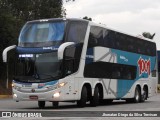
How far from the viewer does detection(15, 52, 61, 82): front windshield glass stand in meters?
21.8

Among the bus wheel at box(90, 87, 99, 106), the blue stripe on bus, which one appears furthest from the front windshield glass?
the bus wheel at box(90, 87, 99, 106)

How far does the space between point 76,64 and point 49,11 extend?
27.1 metres

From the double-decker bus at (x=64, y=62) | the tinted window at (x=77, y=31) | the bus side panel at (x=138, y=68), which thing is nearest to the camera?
the double-decker bus at (x=64, y=62)

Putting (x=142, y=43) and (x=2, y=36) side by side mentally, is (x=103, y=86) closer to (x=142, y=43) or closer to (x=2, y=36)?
(x=142, y=43)

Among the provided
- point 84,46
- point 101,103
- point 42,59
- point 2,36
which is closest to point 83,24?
point 84,46

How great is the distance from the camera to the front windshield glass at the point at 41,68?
21.8m

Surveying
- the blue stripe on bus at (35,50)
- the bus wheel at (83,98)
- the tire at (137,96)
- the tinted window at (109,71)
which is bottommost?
the tire at (137,96)

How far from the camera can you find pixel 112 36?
26.6 m

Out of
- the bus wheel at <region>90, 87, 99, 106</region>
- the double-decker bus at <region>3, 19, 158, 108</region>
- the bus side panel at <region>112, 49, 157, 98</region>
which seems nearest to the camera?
the double-decker bus at <region>3, 19, 158, 108</region>

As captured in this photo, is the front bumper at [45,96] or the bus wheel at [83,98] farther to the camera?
the bus wheel at [83,98]

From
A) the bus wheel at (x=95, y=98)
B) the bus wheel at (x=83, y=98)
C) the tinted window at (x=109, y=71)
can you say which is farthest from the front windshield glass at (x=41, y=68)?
the bus wheel at (x=95, y=98)

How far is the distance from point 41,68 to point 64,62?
3.37 feet

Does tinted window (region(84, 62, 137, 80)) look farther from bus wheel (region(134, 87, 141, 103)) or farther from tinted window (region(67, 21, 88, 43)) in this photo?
tinted window (region(67, 21, 88, 43))

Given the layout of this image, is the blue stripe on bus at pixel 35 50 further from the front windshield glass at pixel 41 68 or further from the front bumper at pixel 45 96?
the front bumper at pixel 45 96
